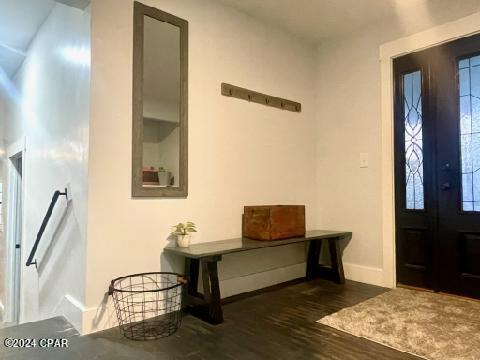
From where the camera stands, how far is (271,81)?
125 inches

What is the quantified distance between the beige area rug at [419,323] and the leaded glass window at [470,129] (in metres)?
0.76

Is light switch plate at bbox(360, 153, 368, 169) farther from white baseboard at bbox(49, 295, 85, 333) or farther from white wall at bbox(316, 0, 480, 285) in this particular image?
white baseboard at bbox(49, 295, 85, 333)

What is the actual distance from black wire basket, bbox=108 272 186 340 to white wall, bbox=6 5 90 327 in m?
0.24

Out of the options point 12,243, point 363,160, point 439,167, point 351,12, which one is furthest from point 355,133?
point 12,243

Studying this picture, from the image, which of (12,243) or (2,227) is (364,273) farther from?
(2,227)

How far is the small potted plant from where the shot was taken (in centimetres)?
237

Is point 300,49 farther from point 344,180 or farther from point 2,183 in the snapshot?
point 2,183

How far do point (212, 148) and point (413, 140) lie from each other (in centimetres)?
172

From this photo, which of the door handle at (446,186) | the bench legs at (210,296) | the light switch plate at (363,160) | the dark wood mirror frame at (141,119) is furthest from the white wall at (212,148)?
the door handle at (446,186)

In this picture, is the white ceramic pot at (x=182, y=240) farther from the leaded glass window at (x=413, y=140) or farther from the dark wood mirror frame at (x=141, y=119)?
the leaded glass window at (x=413, y=140)

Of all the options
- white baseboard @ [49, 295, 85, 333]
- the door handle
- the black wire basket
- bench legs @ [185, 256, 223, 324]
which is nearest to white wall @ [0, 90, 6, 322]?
white baseboard @ [49, 295, 85, 333]

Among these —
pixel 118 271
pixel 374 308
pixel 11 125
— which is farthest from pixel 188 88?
pixel 11 125

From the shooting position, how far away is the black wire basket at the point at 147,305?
6.74ft

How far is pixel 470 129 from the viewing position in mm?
2576
